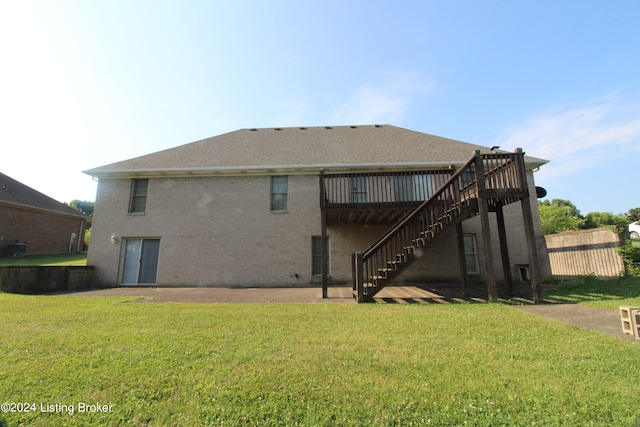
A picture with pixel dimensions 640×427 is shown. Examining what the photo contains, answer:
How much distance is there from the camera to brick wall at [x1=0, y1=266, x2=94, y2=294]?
28.5 feet

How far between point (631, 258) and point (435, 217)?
7087 millimetres

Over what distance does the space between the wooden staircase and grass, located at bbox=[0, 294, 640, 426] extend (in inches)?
86.3

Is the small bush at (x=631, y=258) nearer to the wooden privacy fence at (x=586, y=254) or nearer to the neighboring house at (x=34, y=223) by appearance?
the wooden privacy fence at (x=586, y=254)

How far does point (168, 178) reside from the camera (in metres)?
12.1

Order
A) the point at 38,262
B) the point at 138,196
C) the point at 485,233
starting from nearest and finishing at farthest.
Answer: the point at 485,233 → the point at 138,196 → the point at 38,262

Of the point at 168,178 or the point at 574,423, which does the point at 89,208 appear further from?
the point at 574,423

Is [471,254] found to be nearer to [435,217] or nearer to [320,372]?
[435,217]

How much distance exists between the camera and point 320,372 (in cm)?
285

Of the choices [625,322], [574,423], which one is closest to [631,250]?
[625,322]

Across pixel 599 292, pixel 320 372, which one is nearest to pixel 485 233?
pixel 599 292

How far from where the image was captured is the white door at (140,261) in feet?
37.5

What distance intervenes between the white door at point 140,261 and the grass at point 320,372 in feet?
22.0

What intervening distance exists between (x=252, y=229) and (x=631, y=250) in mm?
12883

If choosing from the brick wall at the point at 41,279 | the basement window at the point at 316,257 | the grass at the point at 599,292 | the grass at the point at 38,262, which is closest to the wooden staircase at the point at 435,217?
the grass at the point at 599,292
